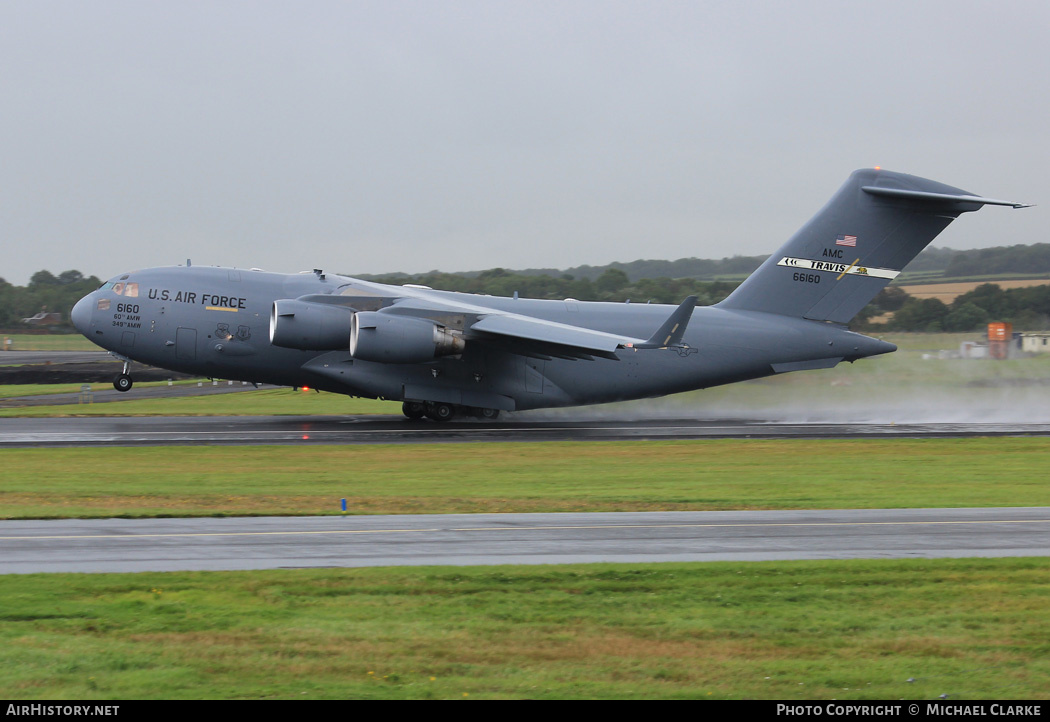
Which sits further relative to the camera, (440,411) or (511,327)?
(440,411)

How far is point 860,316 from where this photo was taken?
3228 cm

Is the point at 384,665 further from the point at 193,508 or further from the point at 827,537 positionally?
the point at 193,508

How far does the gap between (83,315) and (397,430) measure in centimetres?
870

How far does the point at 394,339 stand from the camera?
24.1m

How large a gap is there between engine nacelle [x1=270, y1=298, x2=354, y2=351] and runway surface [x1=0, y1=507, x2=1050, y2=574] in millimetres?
11722

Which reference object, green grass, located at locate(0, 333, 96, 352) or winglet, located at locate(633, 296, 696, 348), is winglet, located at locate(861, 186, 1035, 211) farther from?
green grass, located at locate(0, 333, 96, 352)

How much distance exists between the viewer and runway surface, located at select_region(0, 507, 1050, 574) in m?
10.2

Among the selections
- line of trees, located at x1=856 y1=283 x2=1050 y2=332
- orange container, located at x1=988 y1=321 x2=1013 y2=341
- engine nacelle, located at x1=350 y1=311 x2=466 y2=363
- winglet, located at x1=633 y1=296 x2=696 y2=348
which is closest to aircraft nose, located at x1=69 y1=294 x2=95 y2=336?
engine nacelle, located at x1=350 y1=311 x2=466 y2=363

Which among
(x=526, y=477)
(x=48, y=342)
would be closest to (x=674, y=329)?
(x=526, y=477)

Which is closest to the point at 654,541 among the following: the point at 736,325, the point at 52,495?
the point at 52,495

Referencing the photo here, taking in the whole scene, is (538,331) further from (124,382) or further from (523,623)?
(523,623)

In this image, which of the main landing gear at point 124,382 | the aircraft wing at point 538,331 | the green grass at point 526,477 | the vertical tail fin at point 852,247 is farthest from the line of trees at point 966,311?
the main landing gear at point 124,382

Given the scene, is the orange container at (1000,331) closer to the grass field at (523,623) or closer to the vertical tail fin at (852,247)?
the vertical tail fin at (852,247)

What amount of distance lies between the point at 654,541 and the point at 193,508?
20.9 feet
